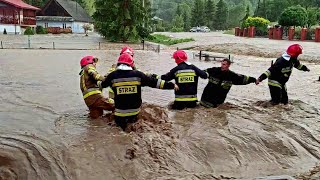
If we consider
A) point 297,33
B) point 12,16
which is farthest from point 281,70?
point 12,16

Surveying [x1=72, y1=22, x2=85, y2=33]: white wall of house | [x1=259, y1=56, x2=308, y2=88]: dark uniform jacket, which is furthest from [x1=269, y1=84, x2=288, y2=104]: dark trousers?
[x1=72, y1=22, x2=85, y2=33]: white wall of house

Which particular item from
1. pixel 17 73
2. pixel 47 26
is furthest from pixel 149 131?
pixel 47 26

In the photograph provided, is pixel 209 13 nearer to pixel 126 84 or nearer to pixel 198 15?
pixel 198 15

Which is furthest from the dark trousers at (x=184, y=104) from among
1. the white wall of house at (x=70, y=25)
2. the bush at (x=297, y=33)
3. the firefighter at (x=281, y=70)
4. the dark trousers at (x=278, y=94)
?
the white wall of house at (x=70, y=25)

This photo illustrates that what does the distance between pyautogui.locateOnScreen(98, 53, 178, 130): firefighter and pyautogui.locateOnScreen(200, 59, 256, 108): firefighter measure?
182 centimetres

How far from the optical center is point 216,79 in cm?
836

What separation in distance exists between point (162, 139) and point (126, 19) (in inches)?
1432

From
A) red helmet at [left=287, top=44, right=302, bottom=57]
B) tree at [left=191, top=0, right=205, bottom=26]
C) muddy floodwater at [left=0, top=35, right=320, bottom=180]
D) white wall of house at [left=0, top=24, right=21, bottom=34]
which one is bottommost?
muddy floodwater at [left=0, top=35, right=320, bottom=180]

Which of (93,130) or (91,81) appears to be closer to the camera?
(93,130)

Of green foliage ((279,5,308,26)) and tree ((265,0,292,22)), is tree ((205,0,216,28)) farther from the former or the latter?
green foliage ((279,5,308,26))

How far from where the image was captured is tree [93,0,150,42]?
41312 mm

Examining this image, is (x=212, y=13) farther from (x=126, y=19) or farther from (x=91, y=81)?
(x=91, y=81)

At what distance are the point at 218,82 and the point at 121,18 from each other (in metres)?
→ 34.8

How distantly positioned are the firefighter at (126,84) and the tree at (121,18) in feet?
115
